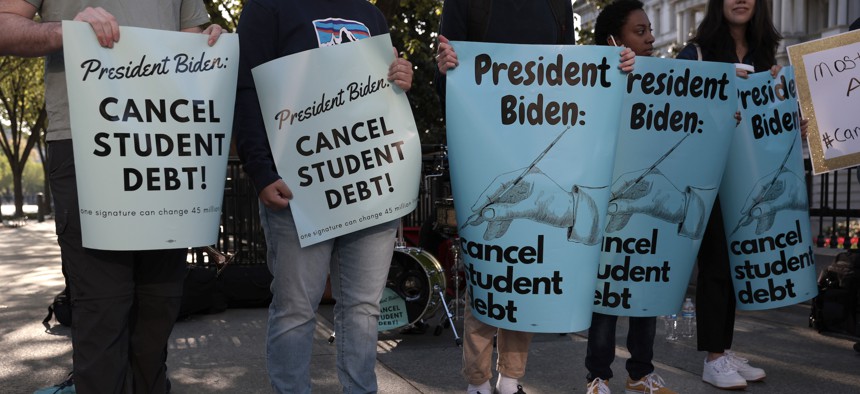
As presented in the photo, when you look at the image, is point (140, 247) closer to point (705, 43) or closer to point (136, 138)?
point (136, 138)

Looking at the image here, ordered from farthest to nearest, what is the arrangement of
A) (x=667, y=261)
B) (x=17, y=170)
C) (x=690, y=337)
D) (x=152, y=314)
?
(x=17, y=170), (x=690, y=337), (x=667, y=261), (x=152, y=314)

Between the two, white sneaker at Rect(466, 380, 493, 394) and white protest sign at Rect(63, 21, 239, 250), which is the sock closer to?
white sneaker at Rect(466, 380, 493, 394)

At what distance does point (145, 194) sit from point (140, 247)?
0.56 feet

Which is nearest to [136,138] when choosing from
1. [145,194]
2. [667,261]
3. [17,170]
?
[145,194]

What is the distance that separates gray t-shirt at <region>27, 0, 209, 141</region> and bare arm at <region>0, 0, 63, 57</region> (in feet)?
0.41

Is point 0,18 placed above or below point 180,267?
above

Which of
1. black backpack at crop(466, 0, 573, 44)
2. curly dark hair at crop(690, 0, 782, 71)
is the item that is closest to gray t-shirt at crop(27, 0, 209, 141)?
black backpack at crop(466, 0, 573, 44)

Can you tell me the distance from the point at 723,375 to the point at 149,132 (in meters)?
2.93

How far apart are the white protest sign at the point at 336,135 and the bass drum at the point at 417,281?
2639 mm

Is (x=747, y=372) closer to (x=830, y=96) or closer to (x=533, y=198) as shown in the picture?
(x=830, y=96)

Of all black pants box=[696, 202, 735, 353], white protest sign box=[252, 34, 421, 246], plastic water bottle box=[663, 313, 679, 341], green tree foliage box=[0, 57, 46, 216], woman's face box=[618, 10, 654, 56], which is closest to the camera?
white protest sign box=[252, 34, 421, 246]

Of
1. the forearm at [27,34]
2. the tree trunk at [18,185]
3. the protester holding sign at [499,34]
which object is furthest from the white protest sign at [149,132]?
the tree trunk at [18,185]

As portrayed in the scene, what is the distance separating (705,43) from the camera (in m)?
4.05

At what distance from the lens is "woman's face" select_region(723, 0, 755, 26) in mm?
4016
